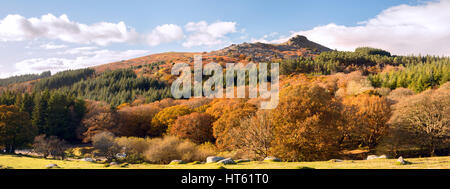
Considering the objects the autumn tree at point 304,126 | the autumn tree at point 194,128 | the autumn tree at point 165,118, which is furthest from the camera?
the autumn tree at point 165,118

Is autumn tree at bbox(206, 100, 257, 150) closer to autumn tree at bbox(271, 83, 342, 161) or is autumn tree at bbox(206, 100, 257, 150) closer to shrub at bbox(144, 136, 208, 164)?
shrub at bbox(144, 136, 208, 164)

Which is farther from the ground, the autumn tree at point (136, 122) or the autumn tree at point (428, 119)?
the autumn tree at point (428, 119)

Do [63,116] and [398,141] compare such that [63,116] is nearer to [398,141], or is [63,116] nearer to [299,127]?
[299,127]

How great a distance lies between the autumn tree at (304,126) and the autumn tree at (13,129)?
56.9 m

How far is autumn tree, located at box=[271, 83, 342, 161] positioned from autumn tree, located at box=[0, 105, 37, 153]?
5687 centimetres

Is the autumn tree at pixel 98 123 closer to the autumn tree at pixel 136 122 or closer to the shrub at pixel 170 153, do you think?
the autumn tree at pixel 136 122

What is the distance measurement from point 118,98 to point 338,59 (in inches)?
5903

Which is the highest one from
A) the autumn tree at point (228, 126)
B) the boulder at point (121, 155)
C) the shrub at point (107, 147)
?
the autumn tree at point (228, 126)

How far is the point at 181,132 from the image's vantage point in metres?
62.1

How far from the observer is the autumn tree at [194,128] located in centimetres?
6209

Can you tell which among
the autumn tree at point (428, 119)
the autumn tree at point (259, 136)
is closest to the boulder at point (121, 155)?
the autumn tree at point (259, 136)

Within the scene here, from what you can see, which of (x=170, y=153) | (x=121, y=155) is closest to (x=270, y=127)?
(x=170, y=153)

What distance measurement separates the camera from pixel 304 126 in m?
35.7
